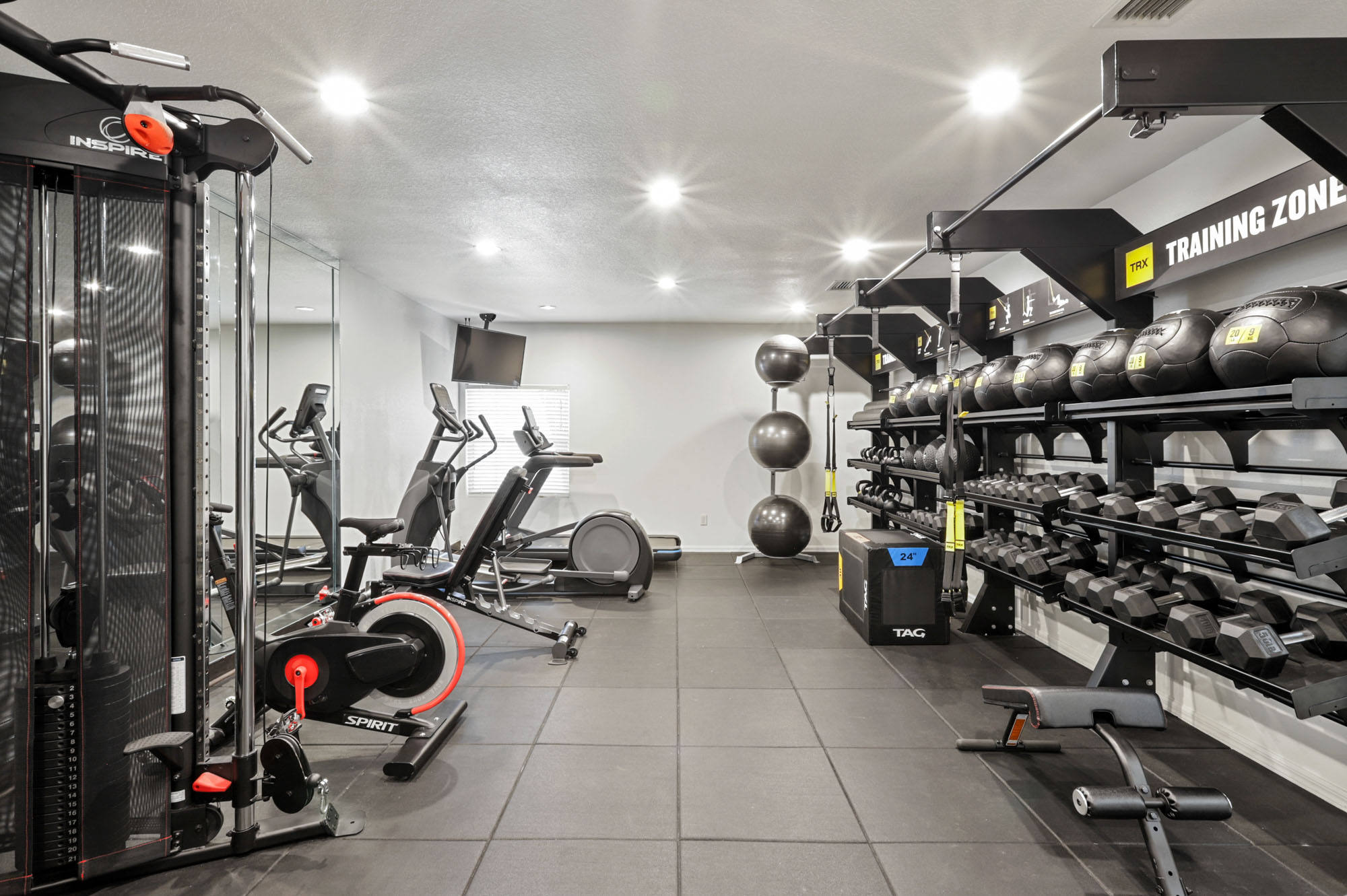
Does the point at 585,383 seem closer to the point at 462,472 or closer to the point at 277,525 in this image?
the point at 462,472

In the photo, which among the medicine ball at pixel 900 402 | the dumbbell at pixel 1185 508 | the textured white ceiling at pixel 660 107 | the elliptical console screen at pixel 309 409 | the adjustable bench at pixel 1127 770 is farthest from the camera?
the medicine ball at pixel 900 402

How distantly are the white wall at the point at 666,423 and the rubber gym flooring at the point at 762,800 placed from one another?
3767 millimetres

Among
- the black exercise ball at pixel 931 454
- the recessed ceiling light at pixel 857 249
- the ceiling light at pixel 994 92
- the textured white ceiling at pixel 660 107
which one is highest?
the recessed ceiling light at pixel 857 249

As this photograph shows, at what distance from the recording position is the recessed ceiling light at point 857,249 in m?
4.26

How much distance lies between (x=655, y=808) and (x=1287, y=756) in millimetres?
2357

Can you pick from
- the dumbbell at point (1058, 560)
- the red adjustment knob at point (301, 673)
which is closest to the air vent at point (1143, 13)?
the dumbbell at point (1058, 560)

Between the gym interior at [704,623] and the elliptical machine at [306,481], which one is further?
the elliptical machine at [306,481]

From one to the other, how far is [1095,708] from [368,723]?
2.56 meters

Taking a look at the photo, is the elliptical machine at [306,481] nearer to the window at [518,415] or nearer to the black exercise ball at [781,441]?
the window at [518,415]

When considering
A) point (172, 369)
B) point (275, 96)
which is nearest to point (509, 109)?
point (275, 96)

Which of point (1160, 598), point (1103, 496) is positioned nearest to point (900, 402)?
point (1103, 496)

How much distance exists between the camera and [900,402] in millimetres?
4832

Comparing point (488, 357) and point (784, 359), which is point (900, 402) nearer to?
point (784, 359)

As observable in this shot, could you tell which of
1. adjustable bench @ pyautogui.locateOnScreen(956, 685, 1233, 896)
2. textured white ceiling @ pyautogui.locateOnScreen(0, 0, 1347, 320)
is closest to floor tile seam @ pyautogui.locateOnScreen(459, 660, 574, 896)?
adjustable bench @ pyautogui.locateOnScreen(956, 685, 1233, 896)
